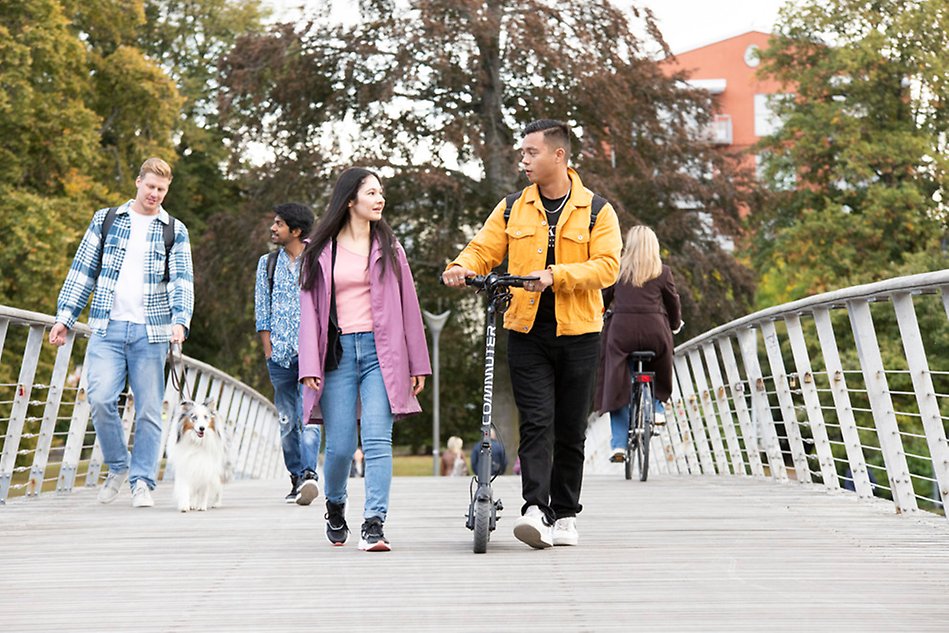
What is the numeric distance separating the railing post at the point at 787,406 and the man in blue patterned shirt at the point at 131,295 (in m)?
4.03

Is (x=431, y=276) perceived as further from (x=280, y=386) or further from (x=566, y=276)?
(x=566, y=276)

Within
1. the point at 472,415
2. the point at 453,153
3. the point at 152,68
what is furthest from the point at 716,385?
the point at 472,415

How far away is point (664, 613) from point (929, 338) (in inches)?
1147

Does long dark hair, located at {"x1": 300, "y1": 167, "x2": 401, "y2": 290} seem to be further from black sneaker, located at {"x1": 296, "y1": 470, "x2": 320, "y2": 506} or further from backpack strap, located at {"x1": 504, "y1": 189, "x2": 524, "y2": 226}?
black sneaker, located at {"x1": 296, "y1": 470, "x2": 320, "y2": 506}

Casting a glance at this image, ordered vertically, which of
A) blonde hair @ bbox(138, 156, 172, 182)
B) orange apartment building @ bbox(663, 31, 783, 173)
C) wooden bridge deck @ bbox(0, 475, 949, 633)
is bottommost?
wooden bridge deck @ bbox(0, 475, 949, 633)

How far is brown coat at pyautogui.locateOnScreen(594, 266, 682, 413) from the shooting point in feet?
39.2

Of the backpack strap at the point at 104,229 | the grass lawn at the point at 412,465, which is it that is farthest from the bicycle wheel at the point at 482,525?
the grass lawn at the point at 412,465

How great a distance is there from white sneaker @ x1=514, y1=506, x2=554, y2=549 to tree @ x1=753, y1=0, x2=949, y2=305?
3139 cm

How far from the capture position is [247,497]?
36.7ft

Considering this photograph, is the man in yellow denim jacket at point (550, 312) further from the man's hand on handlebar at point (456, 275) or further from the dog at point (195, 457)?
the dog at point (195, 457)

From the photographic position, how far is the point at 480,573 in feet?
19.7

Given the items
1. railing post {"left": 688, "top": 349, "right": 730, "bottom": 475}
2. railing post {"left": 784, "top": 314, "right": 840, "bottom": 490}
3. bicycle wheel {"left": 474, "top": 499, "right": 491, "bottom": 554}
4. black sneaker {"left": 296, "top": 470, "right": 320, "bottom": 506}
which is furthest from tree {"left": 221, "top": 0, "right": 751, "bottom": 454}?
bicycle wheel {"left": 474, "top": 499, "right": 491, "bottom": 554}

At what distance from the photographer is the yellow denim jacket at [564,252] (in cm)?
691

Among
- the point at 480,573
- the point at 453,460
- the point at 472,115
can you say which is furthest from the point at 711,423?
the point at 453,460
